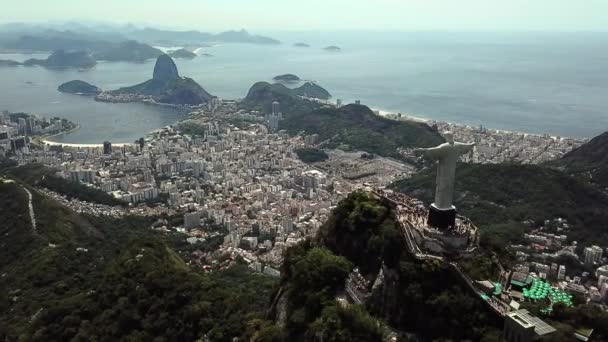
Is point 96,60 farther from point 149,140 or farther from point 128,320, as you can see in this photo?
point 128,320

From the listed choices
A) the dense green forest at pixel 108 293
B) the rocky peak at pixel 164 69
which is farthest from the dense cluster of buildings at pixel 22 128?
the dense green forest at pixel 108 293

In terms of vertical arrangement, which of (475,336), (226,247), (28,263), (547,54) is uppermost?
(547,54)

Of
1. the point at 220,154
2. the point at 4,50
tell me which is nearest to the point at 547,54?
the point at 220,154

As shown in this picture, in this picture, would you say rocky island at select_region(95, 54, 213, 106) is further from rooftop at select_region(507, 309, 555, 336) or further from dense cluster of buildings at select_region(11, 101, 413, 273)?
rooftop at select_region(507, 309, 555, 336)

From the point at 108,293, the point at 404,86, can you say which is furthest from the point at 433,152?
the point at 404,86

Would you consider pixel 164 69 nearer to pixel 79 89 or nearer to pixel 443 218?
pixel 79 89

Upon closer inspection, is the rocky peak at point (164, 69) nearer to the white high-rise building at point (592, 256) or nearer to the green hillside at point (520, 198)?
the green hillside at point (520, 198)

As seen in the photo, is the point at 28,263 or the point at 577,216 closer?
the point at 28,263
